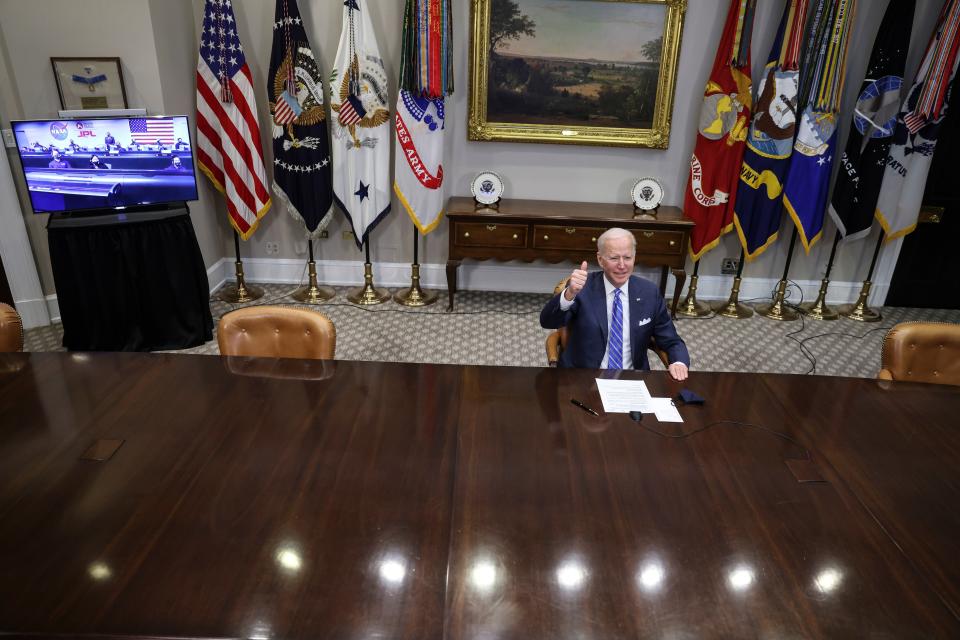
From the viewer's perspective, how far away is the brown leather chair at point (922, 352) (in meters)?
2.55

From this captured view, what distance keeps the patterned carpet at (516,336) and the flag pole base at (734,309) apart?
0.29ft

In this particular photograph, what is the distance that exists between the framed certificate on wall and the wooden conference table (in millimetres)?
2793

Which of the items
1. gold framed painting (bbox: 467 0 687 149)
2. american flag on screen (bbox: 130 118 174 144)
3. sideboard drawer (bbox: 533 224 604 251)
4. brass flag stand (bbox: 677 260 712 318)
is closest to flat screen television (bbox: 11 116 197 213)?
american flag on screen (bbox: 130 118 174 144)

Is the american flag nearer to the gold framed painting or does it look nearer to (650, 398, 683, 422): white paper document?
the gold framed painting

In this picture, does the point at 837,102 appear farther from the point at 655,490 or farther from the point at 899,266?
the point at 655,490

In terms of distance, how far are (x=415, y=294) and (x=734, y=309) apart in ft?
9.06

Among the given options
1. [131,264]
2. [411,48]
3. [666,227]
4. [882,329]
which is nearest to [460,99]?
[411,48]

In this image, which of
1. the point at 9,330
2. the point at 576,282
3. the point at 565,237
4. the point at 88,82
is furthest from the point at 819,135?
the point at 88,82

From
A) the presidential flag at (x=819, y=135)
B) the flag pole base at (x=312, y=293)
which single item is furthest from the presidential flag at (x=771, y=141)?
the flag pole base at (x=312, y=293)

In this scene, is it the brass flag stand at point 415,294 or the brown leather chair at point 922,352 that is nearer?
the brown leather chair at point 922,352

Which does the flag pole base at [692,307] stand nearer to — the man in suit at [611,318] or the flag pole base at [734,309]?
the flag pole base at [734,309]

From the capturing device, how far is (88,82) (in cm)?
415

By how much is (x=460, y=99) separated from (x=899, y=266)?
414 cm

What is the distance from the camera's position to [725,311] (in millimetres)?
5203
